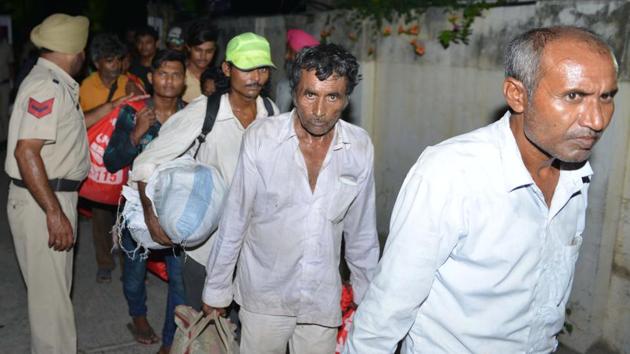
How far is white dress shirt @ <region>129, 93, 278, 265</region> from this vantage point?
3332 millimetres

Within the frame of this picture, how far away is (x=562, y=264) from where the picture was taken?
2072mm

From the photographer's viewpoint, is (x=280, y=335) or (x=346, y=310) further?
(x=346, y=310)

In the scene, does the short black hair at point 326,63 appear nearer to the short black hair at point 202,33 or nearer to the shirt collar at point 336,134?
the shirt collar at point 336,134

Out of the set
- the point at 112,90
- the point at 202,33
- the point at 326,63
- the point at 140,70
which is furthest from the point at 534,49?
the point at 140,70

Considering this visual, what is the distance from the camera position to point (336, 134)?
3.01 m

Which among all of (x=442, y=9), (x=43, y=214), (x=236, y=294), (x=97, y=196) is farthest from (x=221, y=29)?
(x=236, y=294)

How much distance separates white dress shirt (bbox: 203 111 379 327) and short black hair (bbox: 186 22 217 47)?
2.43 metres

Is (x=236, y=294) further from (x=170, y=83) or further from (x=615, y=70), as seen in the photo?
(x=615, y=70)

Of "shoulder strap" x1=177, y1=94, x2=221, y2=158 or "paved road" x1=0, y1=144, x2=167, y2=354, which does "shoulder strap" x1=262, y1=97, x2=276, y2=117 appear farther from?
"paved road" x1=0, y1=144, x2=167, y2=354

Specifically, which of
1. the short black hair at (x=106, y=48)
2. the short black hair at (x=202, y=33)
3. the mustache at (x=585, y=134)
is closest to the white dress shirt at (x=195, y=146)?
the short black hair at (x=202, y=33)

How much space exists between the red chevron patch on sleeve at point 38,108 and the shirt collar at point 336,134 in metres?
1.48

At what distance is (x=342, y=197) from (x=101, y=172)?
217 centimetres

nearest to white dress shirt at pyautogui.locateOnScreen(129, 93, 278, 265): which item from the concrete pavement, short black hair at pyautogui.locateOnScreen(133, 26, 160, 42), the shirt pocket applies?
the shirt pocket

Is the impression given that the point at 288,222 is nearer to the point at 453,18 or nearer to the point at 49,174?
the point at 49,174
